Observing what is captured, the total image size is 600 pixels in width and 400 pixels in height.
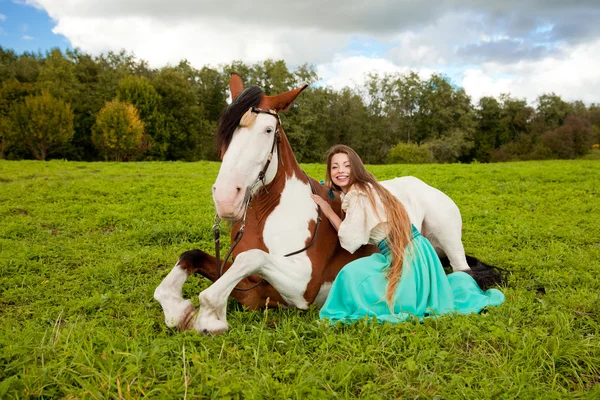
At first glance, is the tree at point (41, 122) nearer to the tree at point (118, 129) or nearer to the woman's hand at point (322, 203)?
the tree at point (118, 129)

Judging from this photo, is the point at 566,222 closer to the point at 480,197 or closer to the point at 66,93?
the point at 480,197

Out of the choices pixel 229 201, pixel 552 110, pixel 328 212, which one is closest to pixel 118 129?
pixel 328 212

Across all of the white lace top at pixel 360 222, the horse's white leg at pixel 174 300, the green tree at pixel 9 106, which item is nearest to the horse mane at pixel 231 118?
the horse's white leg at pixel 174 300

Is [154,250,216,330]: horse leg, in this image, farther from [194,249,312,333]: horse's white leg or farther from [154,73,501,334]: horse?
[194,249,312,333]: horse's white leg

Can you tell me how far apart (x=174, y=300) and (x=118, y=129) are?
96.7 feet

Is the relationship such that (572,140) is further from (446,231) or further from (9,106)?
(9,106)

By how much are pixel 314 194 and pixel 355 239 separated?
1.96 ft

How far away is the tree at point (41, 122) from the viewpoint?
27.5 meters

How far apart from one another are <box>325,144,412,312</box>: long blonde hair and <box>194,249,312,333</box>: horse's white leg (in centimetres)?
75

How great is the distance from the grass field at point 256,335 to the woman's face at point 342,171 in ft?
4.13

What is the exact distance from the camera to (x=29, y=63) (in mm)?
35812

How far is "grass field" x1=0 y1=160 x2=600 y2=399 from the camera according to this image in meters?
2.13

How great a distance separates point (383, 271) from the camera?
3348 millimetres

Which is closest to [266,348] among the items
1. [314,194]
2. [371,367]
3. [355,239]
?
[371,367]
